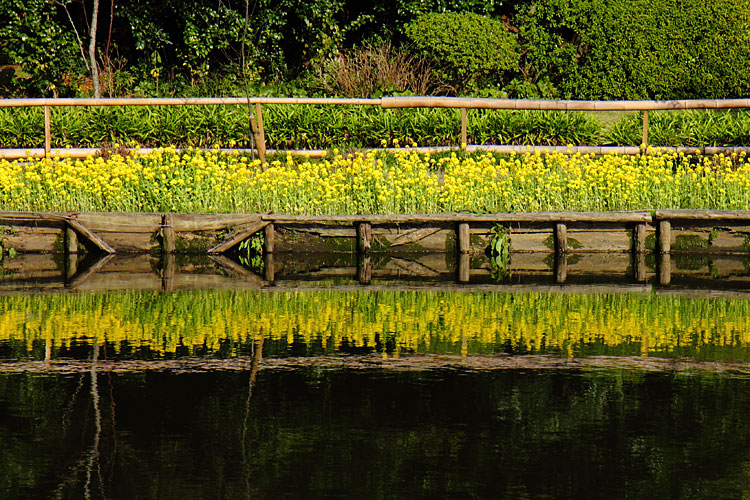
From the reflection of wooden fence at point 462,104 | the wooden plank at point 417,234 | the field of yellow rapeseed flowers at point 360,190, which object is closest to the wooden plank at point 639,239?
the field of yellow rapeseed flowers at point 360,190

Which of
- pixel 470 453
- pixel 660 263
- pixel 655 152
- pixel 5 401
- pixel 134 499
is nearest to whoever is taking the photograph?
pixel 134 499

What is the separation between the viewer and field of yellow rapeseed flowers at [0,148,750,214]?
46.3ft

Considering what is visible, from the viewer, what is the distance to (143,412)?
638 cm

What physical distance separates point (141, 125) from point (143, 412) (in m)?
13.3

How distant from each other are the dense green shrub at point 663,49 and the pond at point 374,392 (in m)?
12.2

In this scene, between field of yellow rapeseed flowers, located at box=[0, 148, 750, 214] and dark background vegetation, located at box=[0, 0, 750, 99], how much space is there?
752cm

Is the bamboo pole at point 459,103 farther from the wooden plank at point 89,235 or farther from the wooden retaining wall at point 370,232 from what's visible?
the wooden plank at point 89,235

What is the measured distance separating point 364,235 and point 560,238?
2178 mm

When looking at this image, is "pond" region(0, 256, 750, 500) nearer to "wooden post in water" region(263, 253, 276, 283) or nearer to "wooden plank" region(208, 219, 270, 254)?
"wooden post in water" region(263, 253, 276, 283)

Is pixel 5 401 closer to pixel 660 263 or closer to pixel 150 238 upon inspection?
pixel 150 238

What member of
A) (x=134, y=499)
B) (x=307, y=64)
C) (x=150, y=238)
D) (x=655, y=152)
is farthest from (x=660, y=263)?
(x=307, y=64)

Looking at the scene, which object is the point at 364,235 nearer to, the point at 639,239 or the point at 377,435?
the point at 639,239

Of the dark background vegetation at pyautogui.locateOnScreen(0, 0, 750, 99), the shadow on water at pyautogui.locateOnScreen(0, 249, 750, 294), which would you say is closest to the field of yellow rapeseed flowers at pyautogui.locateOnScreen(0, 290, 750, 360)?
the shadow on water at pyautogui.locateOnScreen(0, 249, 750, 294)

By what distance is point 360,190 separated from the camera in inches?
565
